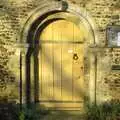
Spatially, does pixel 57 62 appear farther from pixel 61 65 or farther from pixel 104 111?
pixel 104 111

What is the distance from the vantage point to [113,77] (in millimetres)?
11266

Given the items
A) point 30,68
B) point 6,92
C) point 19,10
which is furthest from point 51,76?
point 19,10

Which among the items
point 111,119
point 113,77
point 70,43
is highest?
point 70,43

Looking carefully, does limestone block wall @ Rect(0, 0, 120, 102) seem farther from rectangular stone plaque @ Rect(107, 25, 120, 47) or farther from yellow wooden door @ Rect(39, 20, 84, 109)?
yellow wooden door @ Rect(39, 20, 84, 109)

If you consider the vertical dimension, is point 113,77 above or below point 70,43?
below

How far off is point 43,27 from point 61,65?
120 centimetres

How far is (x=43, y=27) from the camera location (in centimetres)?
1157

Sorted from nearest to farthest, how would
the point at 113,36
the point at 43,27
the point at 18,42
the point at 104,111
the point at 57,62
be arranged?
1. the point at 104,111
2. the point at 113,36
3. the point at 18,42
4. the point at 43,27
5. the point at 57,62

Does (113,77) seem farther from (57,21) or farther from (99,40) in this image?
(57,21)

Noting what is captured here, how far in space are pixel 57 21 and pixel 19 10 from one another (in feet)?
3.74

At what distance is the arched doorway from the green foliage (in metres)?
0.74

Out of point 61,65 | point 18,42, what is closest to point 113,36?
point 61,65

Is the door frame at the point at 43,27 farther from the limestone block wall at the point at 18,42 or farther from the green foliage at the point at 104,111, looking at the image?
the green foliage at the point at 104,111

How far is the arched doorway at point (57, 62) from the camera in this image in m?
11.5
